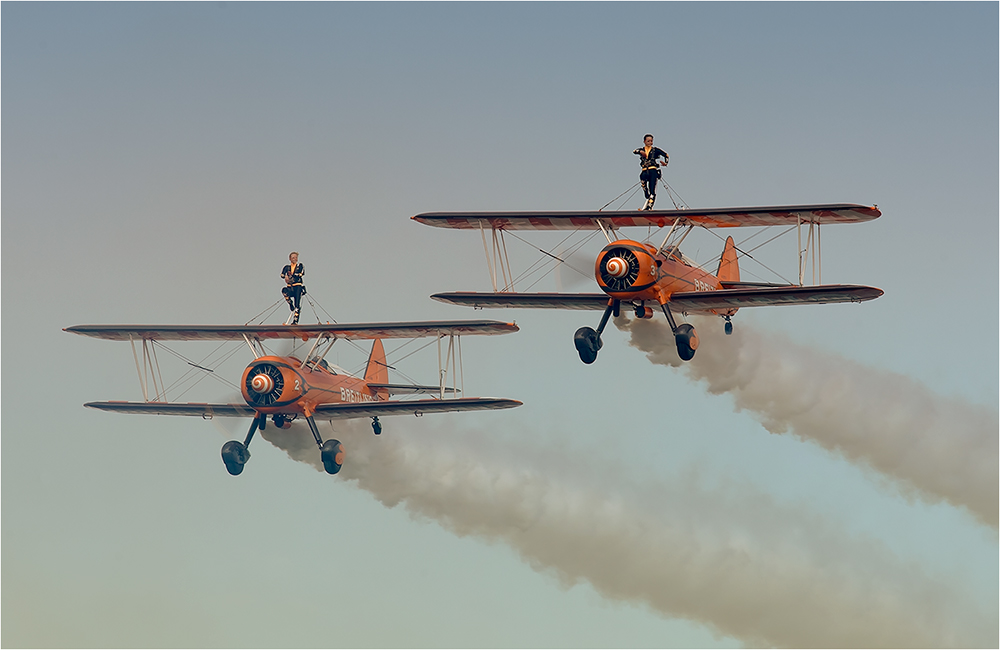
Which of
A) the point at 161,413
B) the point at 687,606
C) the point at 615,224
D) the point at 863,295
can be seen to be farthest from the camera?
the point at 687,606

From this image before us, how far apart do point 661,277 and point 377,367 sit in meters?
11.8

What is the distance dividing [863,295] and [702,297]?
397cm

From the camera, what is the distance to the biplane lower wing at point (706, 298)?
4762 centimetres

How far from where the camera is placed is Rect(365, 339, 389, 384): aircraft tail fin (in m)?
57.1

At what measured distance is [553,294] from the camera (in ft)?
165

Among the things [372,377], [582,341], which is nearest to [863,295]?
[582,341]

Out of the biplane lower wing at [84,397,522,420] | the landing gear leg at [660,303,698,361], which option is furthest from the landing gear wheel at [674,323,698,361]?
the biplane lower wing at [84,397,522,420]

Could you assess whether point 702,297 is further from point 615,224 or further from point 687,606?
point 687,606

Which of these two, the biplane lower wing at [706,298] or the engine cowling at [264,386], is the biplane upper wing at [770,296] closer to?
the biplane lower wing at [706,298]

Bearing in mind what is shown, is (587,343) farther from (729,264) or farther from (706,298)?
(729,264)

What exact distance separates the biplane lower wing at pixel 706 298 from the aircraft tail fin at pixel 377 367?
664 centimetres

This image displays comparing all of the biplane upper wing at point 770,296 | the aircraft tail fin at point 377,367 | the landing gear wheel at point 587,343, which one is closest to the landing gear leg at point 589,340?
the landing gear wheel at point 587,343

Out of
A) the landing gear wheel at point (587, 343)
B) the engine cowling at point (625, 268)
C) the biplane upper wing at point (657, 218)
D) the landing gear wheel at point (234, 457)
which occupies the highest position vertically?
the biplane upper wing at point (657, 218)

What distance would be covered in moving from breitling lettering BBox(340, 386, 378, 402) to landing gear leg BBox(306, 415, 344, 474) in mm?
1270
